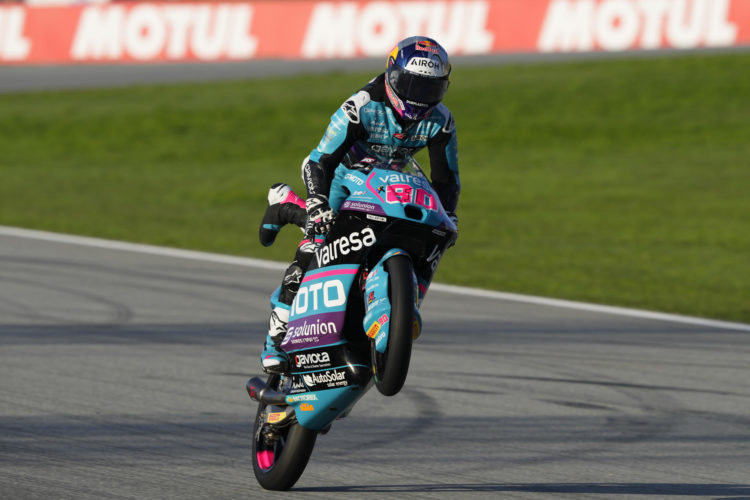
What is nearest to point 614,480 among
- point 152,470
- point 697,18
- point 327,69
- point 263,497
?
point 263,497

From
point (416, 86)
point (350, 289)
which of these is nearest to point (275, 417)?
point (350, 289)

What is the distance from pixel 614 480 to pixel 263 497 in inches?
60.6

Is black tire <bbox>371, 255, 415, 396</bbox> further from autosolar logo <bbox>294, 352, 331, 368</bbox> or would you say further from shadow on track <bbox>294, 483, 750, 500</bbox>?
shadow on track <bbox>294, 483, 750, 500</bbox>

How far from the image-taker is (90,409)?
21.6 ft

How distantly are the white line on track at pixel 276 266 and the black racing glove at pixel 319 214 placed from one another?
547 centimetres

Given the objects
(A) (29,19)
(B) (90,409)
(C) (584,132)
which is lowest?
(A) (29,19)

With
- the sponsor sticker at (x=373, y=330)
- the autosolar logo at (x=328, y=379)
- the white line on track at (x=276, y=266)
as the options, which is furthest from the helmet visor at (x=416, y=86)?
the white line on track at (x=276, y=266)

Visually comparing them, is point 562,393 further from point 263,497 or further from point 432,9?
point 432,9

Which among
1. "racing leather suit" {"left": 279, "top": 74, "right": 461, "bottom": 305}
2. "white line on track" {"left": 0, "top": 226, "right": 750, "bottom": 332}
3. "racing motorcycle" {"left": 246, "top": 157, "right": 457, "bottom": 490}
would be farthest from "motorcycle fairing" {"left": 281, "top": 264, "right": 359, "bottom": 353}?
"white line on track" {"left": 0, "top": 226, "right": 750, "bottom": 332}

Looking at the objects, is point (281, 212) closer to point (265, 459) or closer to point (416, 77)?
point (416, 77)

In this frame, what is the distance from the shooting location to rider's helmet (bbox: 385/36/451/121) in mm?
5305

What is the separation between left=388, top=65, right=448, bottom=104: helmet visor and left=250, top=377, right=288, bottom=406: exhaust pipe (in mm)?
1388

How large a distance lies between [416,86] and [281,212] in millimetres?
820

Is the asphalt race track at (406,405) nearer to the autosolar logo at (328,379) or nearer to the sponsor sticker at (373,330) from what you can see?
the autosolar logo at (328,379)
